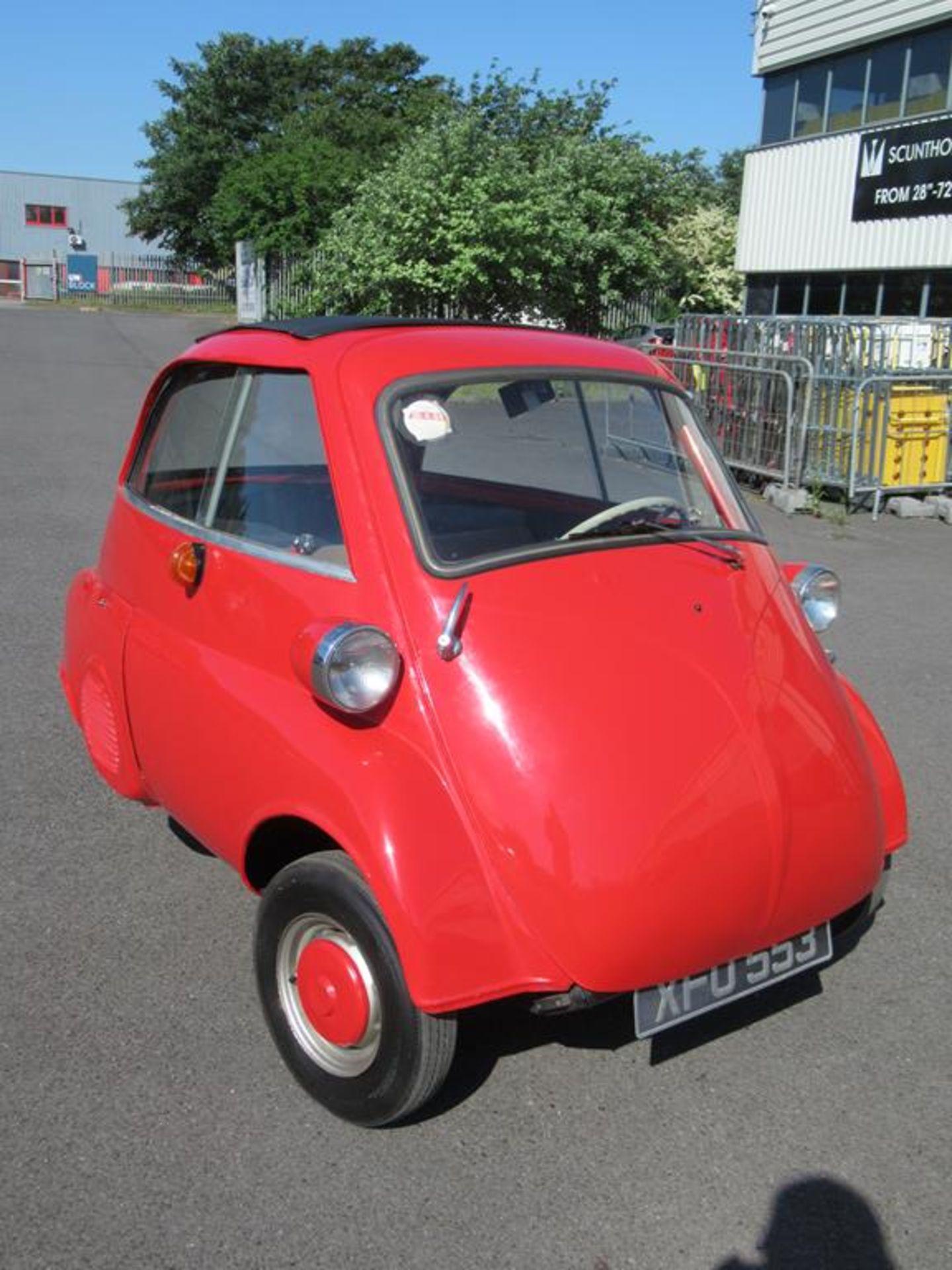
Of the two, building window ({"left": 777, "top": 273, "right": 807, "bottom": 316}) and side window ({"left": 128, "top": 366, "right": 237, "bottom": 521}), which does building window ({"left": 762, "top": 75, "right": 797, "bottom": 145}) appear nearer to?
building window ({"left": 777, "top": 273, "right": 807, "bottom": 316})

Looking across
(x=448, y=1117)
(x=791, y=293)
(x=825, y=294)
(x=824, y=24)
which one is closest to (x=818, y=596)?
(x=448, y=1117)

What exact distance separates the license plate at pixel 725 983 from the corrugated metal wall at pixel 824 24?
18.5 m

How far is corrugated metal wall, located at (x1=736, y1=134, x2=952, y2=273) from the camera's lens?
18.3 m

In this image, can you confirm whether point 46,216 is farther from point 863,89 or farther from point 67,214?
point 863,89

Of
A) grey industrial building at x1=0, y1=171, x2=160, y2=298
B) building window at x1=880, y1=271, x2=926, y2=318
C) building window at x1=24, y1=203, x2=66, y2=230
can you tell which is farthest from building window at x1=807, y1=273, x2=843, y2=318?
building window at x1=24, y1=203, x2=66, y2=230

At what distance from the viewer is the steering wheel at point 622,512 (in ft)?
10.4

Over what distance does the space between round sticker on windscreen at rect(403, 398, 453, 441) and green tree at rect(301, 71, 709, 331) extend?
14.1m

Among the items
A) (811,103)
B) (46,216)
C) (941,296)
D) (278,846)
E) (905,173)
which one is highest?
(46,216)

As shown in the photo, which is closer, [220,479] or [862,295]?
[220,479]

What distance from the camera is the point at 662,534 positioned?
3.19 meters

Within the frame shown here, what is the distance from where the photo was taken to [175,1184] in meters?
2.61

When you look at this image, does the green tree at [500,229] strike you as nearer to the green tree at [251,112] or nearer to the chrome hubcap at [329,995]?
the chrome hubcap at [329,995]

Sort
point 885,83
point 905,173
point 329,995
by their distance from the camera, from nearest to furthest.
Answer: point 329,995 → point 905,173 → point 885,83

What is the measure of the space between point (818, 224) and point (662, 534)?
1935 cm
